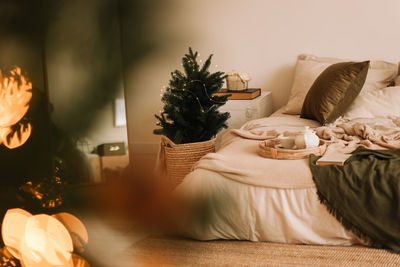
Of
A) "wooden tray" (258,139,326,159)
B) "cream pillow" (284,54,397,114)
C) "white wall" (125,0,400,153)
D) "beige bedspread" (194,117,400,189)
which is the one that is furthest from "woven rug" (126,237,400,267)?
"white wall" (125,0,400,153)

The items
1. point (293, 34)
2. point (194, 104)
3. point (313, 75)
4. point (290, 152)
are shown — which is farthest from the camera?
point (293, 34)

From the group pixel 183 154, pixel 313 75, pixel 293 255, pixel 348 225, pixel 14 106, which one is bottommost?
pixel 293 255

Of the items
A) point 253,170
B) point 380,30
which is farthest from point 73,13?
point 380,30

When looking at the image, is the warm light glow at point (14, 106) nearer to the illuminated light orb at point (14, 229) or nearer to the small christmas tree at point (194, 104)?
the illuminated light orb at point (14, 229)

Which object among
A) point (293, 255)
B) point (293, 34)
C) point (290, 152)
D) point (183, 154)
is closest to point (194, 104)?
point (183, 154)

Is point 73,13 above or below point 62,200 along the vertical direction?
above

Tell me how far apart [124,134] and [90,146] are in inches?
0.9

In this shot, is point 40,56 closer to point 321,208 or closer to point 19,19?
point 19,19

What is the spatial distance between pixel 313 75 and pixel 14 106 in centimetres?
349

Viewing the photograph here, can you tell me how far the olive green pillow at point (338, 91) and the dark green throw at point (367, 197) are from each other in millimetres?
907

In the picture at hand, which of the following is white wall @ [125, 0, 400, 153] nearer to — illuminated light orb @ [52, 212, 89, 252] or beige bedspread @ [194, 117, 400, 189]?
beige bedspread @ [194, 117, 400, 189]

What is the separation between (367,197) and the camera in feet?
6.46

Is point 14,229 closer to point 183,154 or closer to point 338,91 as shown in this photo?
point 183,154

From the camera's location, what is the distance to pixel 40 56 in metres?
0.23
